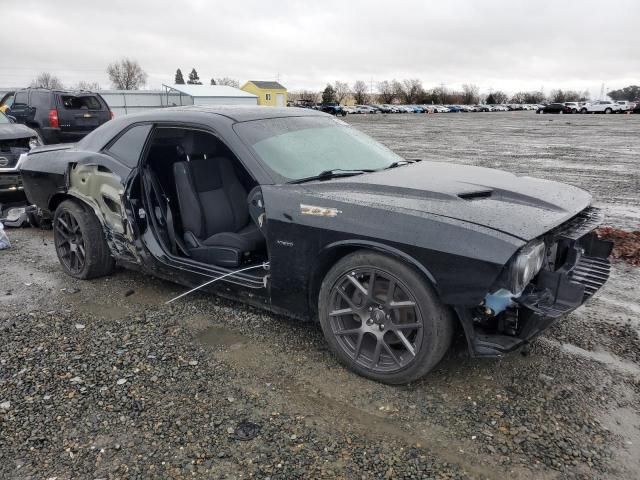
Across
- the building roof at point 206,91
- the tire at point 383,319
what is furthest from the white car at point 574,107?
the tire at point 383,319

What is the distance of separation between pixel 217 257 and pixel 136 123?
1328 mm

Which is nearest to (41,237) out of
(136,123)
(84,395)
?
(136,123)

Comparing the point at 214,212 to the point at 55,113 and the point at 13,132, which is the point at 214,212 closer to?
the point at 13,132

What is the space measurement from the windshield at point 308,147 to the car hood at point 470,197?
0.27 meters

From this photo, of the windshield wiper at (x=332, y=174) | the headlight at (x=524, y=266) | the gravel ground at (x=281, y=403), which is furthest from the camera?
the windshield wiper at (x=332, y=174)

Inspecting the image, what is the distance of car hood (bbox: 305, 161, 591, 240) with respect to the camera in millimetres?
2695

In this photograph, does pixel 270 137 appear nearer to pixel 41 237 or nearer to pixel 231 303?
pixel 231 303

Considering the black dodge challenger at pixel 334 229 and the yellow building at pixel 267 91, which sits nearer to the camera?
the black dodge challenger at pixel 334 229

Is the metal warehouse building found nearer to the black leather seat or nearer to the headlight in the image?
the black leather seat

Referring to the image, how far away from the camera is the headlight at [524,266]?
8.20 feet

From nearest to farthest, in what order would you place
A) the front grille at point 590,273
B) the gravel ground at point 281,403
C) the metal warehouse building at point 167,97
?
the gravel ground at point 281,403, the front grille at point 590,273, the metal warehouse building at point 167,97

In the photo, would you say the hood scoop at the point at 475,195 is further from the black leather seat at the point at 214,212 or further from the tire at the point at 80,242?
the tire at the point at 80,242

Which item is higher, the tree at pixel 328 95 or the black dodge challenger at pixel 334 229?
the tree at pixel 328 95

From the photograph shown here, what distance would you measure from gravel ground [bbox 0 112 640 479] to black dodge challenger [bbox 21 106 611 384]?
29 centimetres
